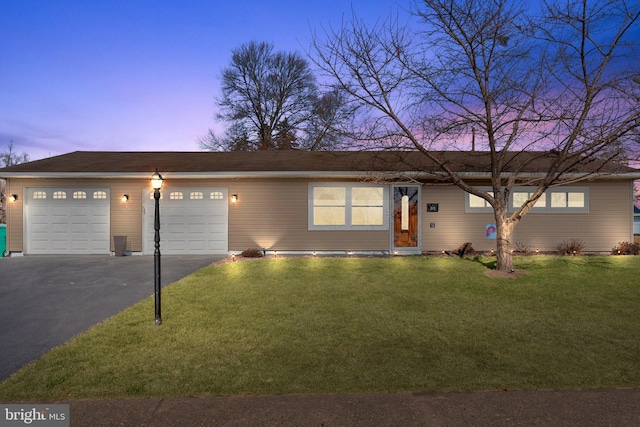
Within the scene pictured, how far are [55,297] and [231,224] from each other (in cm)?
625

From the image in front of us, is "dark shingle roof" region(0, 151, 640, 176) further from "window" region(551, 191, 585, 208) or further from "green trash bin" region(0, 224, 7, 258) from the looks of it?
"green trash bin" region(0, 224, 7, 258)

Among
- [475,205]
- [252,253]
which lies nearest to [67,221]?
[252,253]

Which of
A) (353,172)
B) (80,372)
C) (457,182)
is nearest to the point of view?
(80,372)

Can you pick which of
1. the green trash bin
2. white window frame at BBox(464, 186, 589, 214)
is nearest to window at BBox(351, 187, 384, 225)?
white window frame at BBox(464, 186, 589, 214)

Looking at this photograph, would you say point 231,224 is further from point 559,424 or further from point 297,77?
point 297,77

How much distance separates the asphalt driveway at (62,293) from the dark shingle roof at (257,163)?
324cm

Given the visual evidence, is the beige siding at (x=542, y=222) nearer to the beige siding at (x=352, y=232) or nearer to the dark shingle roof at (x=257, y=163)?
the beige siding at (x=352, y=232)

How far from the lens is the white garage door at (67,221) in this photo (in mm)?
12422

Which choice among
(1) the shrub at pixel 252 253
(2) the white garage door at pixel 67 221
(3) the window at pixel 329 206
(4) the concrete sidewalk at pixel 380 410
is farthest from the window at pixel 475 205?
(2) the white garage door at pixel 67 221

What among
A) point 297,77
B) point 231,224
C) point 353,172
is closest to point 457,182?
point 353,172

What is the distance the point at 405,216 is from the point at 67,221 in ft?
41.4

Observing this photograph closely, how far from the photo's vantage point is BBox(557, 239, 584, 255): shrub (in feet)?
40.7

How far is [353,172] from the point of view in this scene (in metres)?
12.0

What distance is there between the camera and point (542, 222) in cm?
1276
